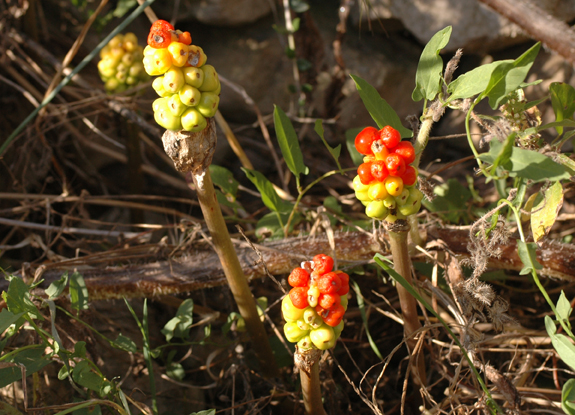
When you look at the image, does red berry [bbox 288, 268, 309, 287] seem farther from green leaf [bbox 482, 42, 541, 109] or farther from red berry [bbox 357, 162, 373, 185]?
green leaf [bbox 482, 42, 541, 109]

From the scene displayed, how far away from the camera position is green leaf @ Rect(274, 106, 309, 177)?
1.09 metres

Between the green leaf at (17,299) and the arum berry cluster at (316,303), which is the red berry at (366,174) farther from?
the green leaf at (17,299)

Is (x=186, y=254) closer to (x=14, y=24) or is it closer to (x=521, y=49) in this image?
(x=14, y=24)

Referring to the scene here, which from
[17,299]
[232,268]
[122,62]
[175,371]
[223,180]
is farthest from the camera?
[122,62]

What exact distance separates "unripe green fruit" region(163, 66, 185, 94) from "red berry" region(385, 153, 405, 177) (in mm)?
334

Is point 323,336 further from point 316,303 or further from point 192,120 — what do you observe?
point 192,120

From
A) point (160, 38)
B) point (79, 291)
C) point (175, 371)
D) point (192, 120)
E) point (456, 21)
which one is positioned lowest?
point (175, 371)

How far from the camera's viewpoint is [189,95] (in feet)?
2.38

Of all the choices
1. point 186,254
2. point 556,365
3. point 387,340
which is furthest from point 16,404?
point 556,365

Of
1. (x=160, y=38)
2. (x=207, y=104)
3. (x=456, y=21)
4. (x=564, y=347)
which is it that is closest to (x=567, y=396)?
(x=564, y=347)

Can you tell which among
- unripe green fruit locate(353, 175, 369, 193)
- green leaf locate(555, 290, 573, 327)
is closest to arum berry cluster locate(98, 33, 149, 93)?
unripe green fruit locate(353, 175, 369, 193)

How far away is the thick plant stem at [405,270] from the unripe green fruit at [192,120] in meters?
0.35

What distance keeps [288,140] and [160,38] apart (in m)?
0.45

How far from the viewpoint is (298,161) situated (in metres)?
1.13
